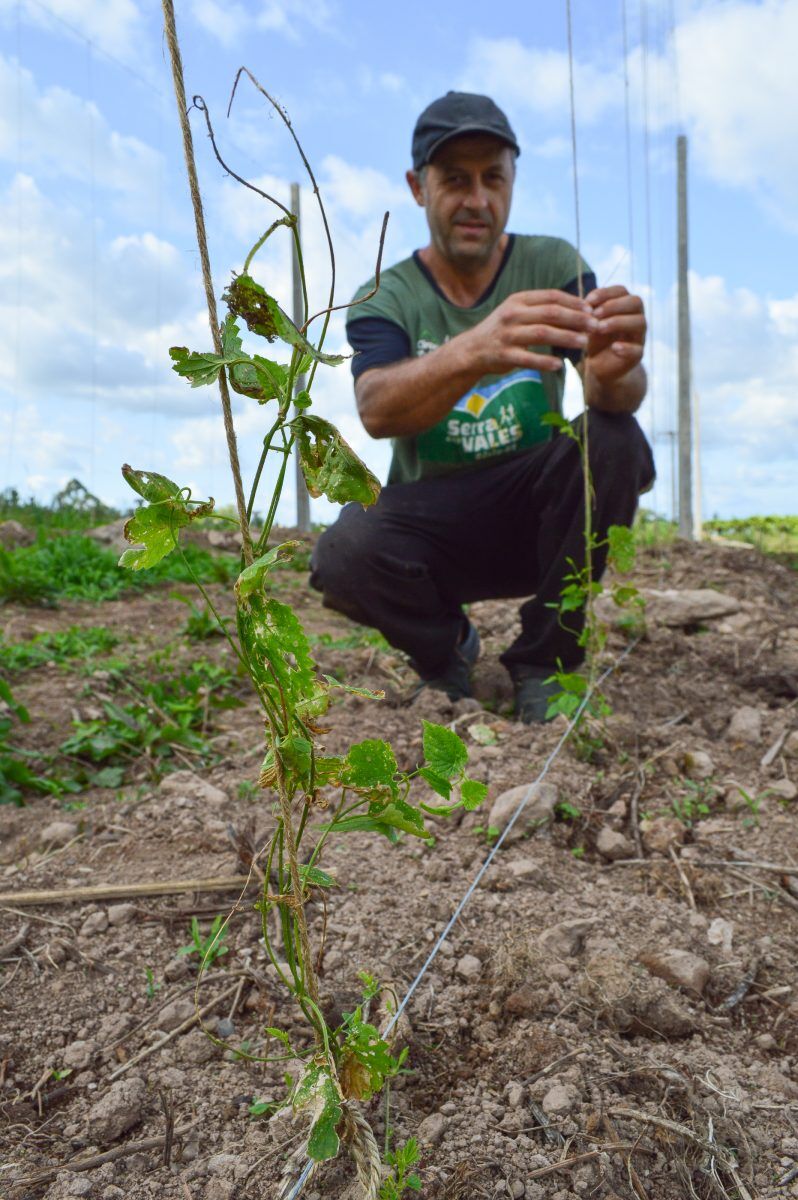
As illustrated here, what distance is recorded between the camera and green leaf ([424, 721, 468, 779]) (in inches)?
37.8

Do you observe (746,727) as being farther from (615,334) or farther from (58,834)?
(58,834)

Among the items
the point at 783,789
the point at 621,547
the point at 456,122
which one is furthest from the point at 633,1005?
the point at 456,122

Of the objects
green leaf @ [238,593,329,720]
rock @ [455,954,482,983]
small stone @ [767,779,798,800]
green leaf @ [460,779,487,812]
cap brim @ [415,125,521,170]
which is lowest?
rock @ [455,954,482,983]

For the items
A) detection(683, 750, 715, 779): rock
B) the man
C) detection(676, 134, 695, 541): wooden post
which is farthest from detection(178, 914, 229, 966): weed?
detection(676, 134, 695, 541): wooden post

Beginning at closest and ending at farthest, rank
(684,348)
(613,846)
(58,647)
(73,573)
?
(613,846) < (58,647) < (73,573) < (684,348)

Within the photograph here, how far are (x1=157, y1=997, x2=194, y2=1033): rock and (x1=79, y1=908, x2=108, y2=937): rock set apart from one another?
0.28 m

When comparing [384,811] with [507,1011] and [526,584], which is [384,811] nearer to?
[507,1011]

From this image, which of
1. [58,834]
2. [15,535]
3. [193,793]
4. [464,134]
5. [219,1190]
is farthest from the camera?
[15,535]

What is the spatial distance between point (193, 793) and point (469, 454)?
62.0 inches

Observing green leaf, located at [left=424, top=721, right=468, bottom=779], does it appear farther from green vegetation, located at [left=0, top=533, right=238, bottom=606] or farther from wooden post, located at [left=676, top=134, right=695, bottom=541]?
wooden post, located at [left=676, top=134, right=695, bottom=541]

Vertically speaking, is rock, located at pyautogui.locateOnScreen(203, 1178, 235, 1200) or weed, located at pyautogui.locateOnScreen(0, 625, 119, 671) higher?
weed, located at pyautogui.locateOnScreen(0, 625, 119, 671)

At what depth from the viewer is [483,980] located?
1422 mm

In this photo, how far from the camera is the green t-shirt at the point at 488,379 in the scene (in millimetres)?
3137

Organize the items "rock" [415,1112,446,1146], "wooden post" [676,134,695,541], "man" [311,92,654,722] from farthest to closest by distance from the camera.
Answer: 1. "wooden post" [676,134,695,541]
2. "man" [311,92,654,722]
3. "rock" [415,1112,446,1146]
